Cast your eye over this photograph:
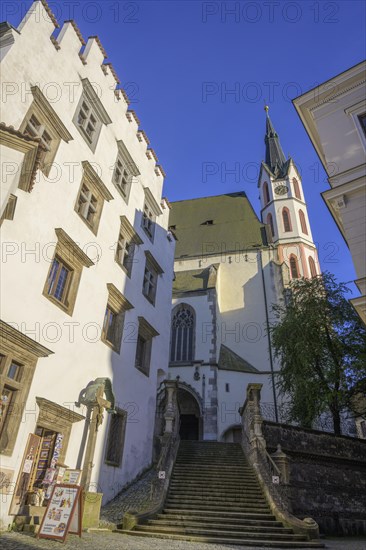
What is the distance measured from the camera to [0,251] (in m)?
8.80

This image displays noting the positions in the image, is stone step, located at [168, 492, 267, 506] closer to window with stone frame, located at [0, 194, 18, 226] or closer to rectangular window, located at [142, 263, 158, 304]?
rectangular window, located at [142, 263, 158, 304]

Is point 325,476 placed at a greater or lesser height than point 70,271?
lesser

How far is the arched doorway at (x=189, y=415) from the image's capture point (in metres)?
24.6

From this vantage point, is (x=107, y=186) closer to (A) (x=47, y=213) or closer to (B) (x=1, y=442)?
(A) (x=47, y=213)

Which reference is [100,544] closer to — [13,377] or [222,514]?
[13,377]

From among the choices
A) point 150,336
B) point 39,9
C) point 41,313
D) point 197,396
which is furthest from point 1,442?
point 197,396

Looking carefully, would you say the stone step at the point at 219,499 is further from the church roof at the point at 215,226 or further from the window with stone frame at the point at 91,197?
the church roof at the point at 215,226

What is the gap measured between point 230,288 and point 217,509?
72.1ft

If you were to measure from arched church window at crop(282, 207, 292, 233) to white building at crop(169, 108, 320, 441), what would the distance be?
95mm

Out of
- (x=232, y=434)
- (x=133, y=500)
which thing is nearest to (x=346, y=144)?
(x=133, y=500)

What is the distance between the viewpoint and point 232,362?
1033 inches

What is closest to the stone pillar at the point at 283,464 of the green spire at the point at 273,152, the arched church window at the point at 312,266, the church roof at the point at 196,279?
the church roof at the point at 196,279

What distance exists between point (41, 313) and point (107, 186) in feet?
21.6

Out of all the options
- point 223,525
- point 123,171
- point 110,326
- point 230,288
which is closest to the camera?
point 223,525
